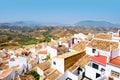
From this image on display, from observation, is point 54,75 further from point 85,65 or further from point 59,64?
point 85,65

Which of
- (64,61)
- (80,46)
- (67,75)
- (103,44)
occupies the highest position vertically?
(103,44)

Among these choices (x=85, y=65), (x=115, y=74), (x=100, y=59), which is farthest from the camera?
(x=85, y=65)

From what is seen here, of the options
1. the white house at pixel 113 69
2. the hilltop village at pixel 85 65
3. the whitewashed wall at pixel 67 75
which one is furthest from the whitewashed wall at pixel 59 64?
the white house at pixel 113 69

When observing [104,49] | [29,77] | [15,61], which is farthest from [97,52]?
[15,61]

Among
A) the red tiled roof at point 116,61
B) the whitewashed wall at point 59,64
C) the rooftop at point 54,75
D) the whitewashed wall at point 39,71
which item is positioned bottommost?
the whitewashed wall at point 39,71

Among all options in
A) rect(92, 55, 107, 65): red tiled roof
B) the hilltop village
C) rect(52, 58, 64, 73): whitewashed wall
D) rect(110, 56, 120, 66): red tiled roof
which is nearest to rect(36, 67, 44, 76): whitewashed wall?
the hilltop village

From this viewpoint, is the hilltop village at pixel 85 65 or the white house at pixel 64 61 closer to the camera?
the hilltop village at pixel 85 65

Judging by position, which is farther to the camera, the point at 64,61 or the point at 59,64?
the point at 59,64

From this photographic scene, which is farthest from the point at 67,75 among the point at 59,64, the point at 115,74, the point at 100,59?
the point at 115,74

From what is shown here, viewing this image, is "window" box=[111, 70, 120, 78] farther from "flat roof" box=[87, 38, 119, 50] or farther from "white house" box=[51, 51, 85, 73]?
"white house" box=[51, 51, 85, 73]

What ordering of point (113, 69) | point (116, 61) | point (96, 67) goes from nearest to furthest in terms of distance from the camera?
point (113, 69)
point (116, 61)
point (96, 67)

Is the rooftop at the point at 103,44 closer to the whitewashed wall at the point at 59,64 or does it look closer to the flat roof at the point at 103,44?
the flat roof at the point at 103,44

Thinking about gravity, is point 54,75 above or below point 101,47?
below

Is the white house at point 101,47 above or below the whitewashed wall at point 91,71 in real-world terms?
above
